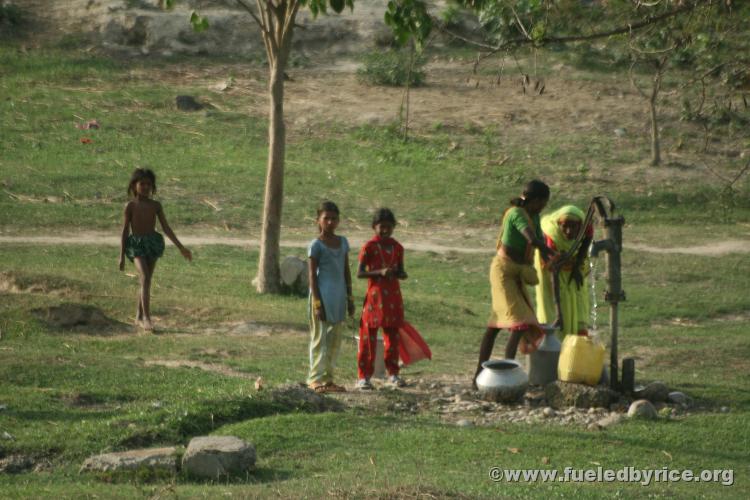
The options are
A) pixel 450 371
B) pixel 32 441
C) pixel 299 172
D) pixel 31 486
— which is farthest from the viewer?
pixel 299 172

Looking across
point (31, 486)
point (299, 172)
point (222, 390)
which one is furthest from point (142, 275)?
point (299, 172)

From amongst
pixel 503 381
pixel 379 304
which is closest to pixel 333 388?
pixel 379 304

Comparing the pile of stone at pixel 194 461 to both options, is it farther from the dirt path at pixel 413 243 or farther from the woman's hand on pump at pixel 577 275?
the dirt path at pixel 413 243

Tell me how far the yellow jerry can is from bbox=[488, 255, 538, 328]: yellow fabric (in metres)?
0.40

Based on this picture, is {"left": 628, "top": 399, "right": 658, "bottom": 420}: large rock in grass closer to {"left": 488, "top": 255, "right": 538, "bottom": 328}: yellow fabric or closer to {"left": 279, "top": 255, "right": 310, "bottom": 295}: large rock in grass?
{"left": 488, "top": 255, "right": 538, "bottom": 328}: yellow fabric

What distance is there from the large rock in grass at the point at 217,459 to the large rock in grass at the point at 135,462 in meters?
0.09

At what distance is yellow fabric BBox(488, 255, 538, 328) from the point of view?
32.6ft

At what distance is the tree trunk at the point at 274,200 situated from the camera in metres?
15.3

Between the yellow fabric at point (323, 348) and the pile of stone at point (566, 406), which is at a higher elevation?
the yellow fabric at point (323, 348)

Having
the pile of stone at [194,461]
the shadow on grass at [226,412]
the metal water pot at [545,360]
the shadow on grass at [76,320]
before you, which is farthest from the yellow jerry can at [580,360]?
the shadow on grass at [76,320]

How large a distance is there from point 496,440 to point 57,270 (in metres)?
8.18

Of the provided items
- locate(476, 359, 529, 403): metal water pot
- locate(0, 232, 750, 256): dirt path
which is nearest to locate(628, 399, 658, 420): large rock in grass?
locate(476, 359, 529, 403): metal water pot

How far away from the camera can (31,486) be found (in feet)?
22.5

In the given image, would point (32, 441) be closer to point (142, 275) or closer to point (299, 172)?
point (142, 275)
